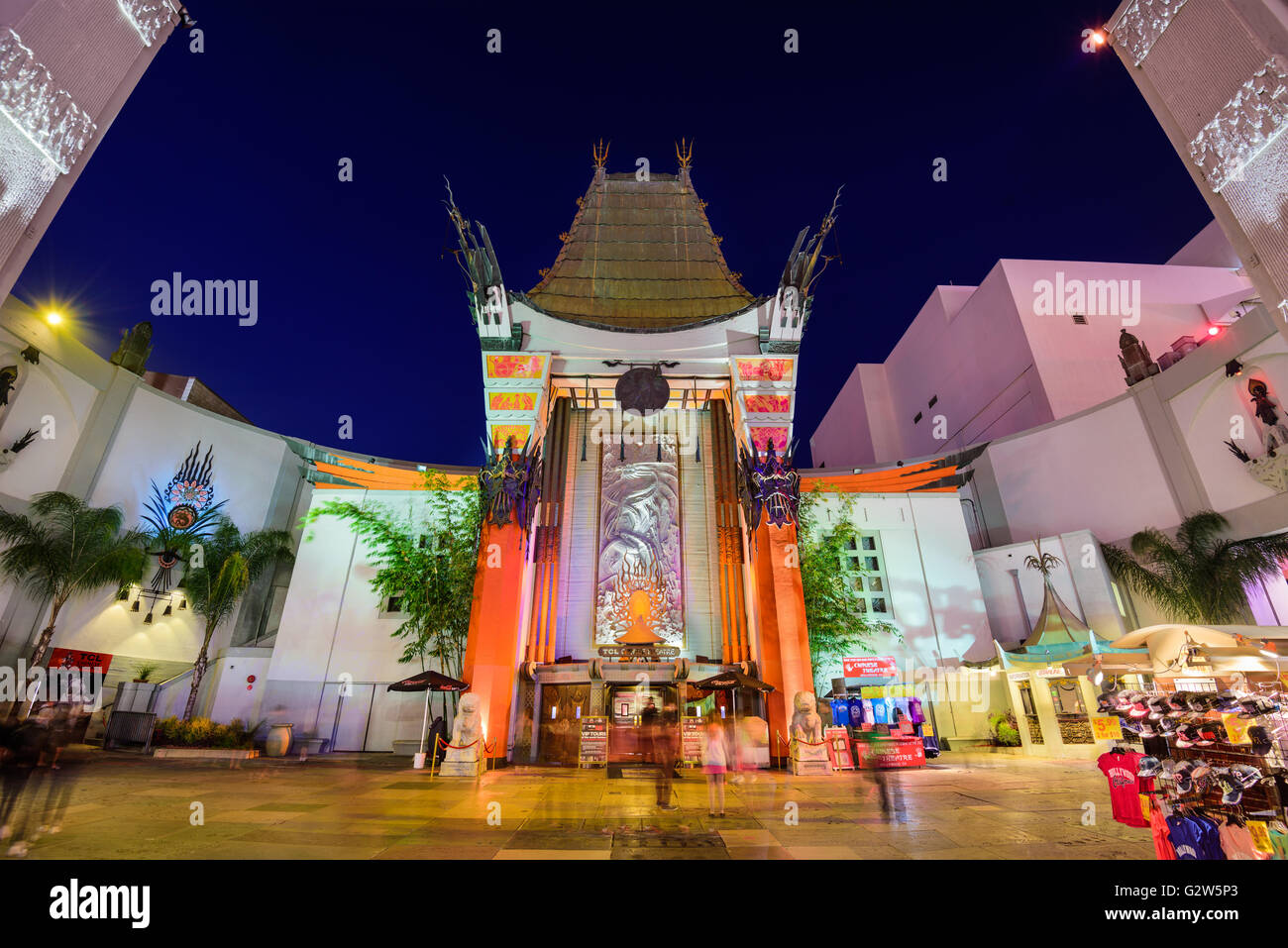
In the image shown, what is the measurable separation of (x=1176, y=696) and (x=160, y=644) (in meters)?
22.7

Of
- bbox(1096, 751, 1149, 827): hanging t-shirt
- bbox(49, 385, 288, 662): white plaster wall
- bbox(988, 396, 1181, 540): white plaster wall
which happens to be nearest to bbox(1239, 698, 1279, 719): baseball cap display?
bbox(1096, 751, 1149, 827): hanging t-shirt

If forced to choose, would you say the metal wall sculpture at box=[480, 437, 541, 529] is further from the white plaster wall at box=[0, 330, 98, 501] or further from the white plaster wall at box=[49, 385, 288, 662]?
the white plaster wall at box=[0, 330, 98, 501]

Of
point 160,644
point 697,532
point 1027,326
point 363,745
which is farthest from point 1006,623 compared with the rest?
point 160,644

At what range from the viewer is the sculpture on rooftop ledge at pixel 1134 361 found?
18828mm

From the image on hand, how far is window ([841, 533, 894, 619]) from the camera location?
1848 cm

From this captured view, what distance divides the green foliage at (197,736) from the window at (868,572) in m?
18.1

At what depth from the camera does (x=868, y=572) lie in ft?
62.1

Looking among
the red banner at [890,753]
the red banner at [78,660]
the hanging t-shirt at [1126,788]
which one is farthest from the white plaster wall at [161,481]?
the hanging t-shirt at [1126,788]

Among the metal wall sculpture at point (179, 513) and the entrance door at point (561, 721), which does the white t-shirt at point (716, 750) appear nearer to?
the entrance door at point (561, 721)

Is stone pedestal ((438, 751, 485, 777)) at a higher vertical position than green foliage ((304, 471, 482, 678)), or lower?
lower

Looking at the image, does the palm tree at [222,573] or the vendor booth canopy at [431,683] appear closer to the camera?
the vendor booth canopy at [431,683]

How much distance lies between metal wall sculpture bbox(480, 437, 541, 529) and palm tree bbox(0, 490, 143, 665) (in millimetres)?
10510

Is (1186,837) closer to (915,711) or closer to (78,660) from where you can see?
(915,711)
